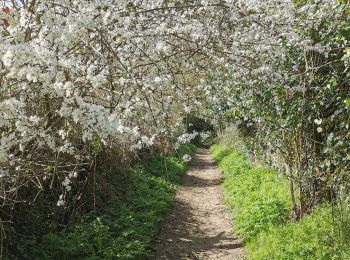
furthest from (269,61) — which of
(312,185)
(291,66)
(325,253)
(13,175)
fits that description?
(13,175)

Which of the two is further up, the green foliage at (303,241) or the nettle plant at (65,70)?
the nettle plant at (65,70)

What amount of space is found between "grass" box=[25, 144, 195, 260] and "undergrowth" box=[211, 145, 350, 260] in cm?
170

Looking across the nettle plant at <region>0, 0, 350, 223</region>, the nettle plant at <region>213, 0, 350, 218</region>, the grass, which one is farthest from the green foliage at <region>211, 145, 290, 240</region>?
the grass

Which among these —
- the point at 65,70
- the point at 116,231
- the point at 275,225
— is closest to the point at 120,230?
the point at 116,231

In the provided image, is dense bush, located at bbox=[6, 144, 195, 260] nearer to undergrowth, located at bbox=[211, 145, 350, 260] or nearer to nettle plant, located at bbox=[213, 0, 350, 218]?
undergrowth, located at bbox=[211, 145, 350, 260]

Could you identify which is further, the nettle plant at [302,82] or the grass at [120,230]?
the grass at [120,230]

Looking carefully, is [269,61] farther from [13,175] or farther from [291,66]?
[13,175]

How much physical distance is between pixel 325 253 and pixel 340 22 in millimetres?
3106

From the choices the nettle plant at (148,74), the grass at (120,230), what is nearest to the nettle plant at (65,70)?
the nettle plant at (148,74)

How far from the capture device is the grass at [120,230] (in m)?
6.18

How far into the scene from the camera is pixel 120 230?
7602mm

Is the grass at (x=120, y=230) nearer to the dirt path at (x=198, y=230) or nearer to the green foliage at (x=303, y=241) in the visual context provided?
the dirt path at (x=198, y=230)

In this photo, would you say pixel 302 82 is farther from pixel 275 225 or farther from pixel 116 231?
pixel 116 231

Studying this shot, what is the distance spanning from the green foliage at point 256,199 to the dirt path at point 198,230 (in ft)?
0.99
